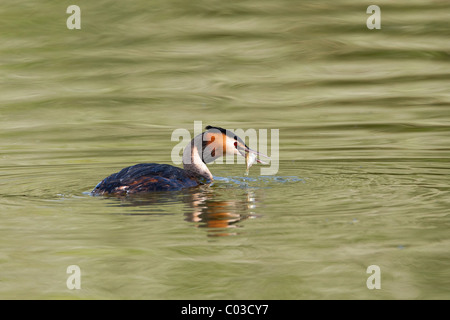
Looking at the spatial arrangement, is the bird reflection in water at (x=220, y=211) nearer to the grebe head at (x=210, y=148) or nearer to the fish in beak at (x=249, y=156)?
the fish in beak at (x=249, y=156)

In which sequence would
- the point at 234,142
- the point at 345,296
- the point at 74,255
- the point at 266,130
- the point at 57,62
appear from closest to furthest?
the point at 345,296 < the point at 74,255 < the point at 234,142 < the point at 266,130 < the point at 57,62

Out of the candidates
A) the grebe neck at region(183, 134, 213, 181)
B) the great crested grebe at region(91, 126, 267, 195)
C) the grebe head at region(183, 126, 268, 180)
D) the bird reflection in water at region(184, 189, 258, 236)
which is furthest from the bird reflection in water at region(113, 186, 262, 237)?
the grebe head at region(183, 126, 268, 180)

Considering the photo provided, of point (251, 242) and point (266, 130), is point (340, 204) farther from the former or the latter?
point (266, 130)

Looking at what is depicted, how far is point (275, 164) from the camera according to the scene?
1068 cm

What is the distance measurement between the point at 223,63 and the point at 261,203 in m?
12.2

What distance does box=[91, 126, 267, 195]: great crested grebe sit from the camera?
27.6 feet

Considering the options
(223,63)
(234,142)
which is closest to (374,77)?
(223,63)

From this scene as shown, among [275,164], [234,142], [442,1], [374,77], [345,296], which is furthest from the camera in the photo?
[442,1]

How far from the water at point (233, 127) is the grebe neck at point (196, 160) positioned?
0.74 feet

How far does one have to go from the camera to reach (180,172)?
29.5 feet

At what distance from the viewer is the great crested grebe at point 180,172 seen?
8406 mm

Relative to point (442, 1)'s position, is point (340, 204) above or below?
below

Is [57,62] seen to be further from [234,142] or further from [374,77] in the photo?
[234,142]

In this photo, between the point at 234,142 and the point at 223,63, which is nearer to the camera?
the point at 234,142
